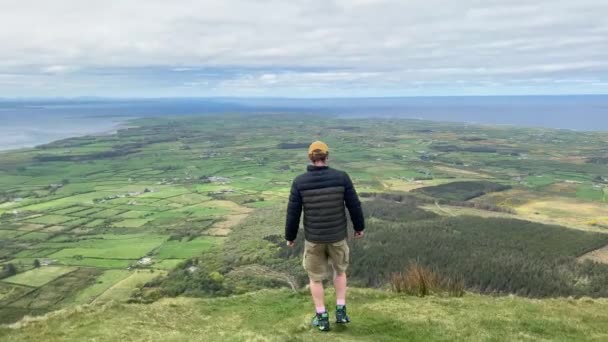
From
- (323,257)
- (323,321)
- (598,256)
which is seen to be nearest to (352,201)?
(323,257)

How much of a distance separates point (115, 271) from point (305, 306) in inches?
2210

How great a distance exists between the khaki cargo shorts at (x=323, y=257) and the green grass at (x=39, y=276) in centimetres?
6065

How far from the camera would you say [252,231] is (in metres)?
87.7

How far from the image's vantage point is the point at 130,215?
10325cm

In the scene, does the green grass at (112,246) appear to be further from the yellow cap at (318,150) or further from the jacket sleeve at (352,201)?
the yellow cap at (318,150)

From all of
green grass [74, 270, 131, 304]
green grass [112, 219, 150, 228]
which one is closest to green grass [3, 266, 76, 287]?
green grass [74, 270, 131, 304]

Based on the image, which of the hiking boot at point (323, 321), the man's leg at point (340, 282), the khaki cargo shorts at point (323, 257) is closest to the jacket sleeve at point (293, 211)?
the khaki cargo shorts at point (323, 257)

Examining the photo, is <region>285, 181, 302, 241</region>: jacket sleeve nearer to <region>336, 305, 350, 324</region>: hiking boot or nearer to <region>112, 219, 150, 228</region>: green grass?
<region>336, 305, 350, 324</region>: hiking boot

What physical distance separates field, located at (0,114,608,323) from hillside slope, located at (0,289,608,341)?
639cm

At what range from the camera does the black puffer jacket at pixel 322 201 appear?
10625mm

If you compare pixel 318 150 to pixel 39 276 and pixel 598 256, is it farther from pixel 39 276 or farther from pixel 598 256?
pixel 598 256

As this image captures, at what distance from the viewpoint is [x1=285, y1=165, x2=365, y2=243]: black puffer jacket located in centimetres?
1062

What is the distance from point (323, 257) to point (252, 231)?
77624 mm

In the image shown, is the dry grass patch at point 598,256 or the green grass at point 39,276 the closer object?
the green grass at point 39,276
